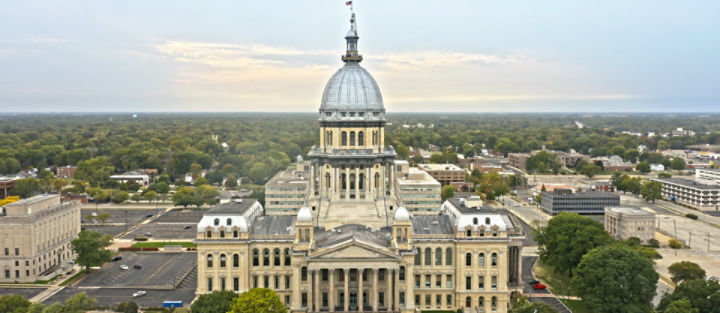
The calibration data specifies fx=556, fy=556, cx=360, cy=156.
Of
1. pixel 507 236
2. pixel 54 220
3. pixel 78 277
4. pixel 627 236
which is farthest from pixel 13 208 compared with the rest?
pixel 627 236

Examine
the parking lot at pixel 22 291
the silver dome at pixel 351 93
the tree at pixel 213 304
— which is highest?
the silver dome at pixel 351 93

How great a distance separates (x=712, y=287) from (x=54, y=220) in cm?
10756

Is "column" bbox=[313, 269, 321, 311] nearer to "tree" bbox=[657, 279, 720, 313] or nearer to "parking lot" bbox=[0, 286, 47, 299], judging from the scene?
"tree" bbox=[657, 279, 720, 313]

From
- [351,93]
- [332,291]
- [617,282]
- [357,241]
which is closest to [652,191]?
[617,282]

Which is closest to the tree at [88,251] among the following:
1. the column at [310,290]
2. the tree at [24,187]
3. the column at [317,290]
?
the column at [310,290]

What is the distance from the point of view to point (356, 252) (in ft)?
241

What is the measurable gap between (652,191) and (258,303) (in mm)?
152338

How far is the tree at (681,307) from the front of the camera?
2496 inches

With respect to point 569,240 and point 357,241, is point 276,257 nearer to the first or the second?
point 357,241

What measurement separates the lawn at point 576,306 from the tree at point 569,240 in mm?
10464

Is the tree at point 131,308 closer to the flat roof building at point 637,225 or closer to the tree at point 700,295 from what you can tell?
the tree at point 700,295

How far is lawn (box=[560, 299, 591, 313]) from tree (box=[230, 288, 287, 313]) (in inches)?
1688

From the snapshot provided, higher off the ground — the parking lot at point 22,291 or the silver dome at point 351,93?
the silver dome at point 351,93

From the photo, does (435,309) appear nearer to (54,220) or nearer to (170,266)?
(170,266)
